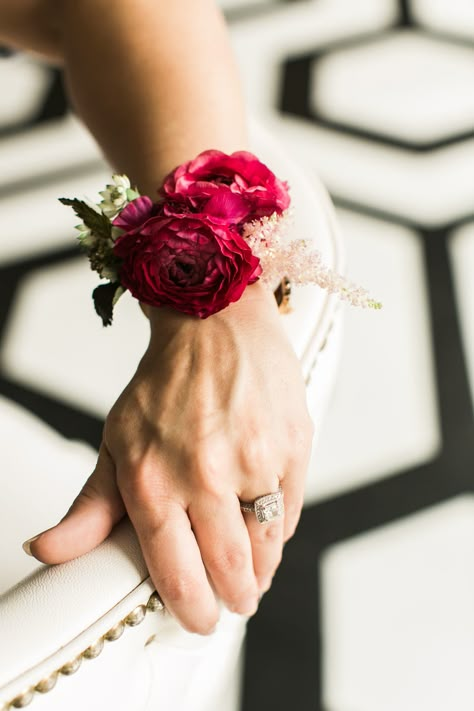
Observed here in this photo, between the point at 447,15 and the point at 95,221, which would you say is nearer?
the point at 95,221

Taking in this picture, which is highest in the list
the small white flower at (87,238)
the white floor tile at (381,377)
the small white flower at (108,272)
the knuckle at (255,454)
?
the small white flower at (87,238)

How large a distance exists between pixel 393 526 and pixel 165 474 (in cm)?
57

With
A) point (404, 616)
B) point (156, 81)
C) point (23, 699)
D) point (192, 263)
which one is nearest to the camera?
point (23, 699)

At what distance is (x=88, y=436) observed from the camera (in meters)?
1.04

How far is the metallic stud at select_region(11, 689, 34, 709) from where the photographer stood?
0.39 metres

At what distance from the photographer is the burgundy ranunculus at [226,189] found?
51cm

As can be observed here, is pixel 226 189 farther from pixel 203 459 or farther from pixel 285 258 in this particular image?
pixel 203 459

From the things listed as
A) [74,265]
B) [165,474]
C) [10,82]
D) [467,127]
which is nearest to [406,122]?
[467,127]

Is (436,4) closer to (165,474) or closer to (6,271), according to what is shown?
(6,271)

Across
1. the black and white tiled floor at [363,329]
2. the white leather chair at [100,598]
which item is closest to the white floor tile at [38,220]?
the black and white tiled floor at [363,329]

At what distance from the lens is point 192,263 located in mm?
495

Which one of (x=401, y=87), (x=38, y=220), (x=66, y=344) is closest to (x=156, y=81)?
(x=66, y=344)

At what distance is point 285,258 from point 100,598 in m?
0.25

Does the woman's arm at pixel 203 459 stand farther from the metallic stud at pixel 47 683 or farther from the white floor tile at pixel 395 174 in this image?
the white floor tile at pixel 395 174
